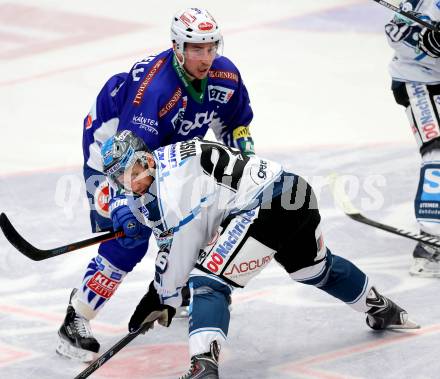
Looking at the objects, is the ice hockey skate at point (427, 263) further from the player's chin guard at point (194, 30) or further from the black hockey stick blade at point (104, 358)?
the black hockey stick blade at point (104, 358)

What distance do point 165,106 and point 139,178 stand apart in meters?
0.67

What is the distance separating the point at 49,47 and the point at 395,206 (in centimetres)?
428

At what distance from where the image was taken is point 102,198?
4.72 metres

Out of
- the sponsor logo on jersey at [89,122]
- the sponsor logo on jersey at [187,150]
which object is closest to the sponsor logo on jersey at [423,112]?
the sponsor logo on jersey at [89,122]

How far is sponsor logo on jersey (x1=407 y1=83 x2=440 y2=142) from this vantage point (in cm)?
539

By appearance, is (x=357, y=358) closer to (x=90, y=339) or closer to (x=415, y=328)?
(x=415, y=328)

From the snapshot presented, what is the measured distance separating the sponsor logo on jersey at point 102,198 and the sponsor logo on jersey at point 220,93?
0.58 metres

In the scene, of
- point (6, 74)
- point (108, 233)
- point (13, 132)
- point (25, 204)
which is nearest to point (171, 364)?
point (108, 233)

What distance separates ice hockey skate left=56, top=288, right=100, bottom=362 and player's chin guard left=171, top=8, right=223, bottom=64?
120 centimetres

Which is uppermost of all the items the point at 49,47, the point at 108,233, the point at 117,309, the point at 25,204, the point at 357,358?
the point at 108,233

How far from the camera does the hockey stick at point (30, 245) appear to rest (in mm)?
4254

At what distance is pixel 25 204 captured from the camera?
6402 millimetres

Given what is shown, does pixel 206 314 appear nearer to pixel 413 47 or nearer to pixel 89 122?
pixel 89 122

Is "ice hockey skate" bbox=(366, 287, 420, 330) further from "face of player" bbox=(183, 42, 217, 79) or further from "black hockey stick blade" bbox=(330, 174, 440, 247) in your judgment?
"face of player" bbox=(183, 42, 217, 79)
